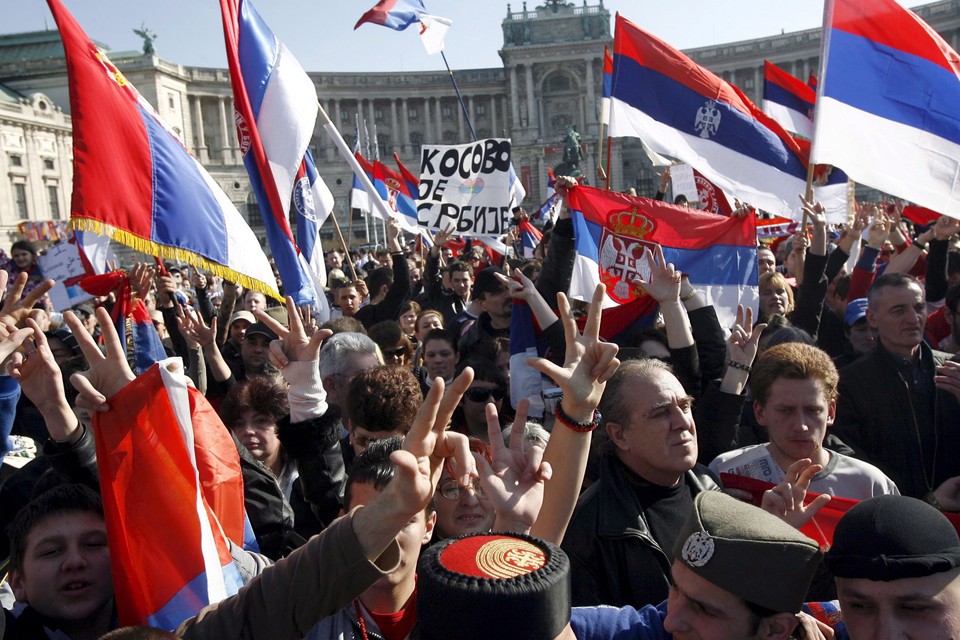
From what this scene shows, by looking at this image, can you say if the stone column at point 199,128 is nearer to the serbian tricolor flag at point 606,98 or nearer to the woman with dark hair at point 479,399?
the serbian tricolor flag at point 606,98

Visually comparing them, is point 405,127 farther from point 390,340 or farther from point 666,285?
point 666,285

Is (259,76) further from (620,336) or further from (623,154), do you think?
(623,154)

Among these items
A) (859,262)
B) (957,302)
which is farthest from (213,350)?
(859,262)

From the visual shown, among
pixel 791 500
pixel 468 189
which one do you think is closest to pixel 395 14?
pixel 468 189

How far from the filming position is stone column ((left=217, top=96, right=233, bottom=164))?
56.0 metres

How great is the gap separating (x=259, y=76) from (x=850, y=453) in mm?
3566

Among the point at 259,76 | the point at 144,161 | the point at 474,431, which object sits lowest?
the point at 474,431

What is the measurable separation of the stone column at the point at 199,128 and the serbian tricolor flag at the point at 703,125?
171 ft

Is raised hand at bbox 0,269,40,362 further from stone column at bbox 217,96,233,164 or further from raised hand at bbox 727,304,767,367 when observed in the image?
stone column at bbox 217,96,233,164

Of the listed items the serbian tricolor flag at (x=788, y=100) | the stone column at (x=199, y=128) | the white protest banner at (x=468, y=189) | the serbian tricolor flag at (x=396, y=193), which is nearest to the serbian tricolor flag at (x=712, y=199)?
the serbian tricolor flag at (x=788, y=100)

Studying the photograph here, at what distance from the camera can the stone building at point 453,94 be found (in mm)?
52188

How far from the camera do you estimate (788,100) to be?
338 inches

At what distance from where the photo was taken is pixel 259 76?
15.8ft

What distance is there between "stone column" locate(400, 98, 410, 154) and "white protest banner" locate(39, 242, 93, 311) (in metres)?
55.8
